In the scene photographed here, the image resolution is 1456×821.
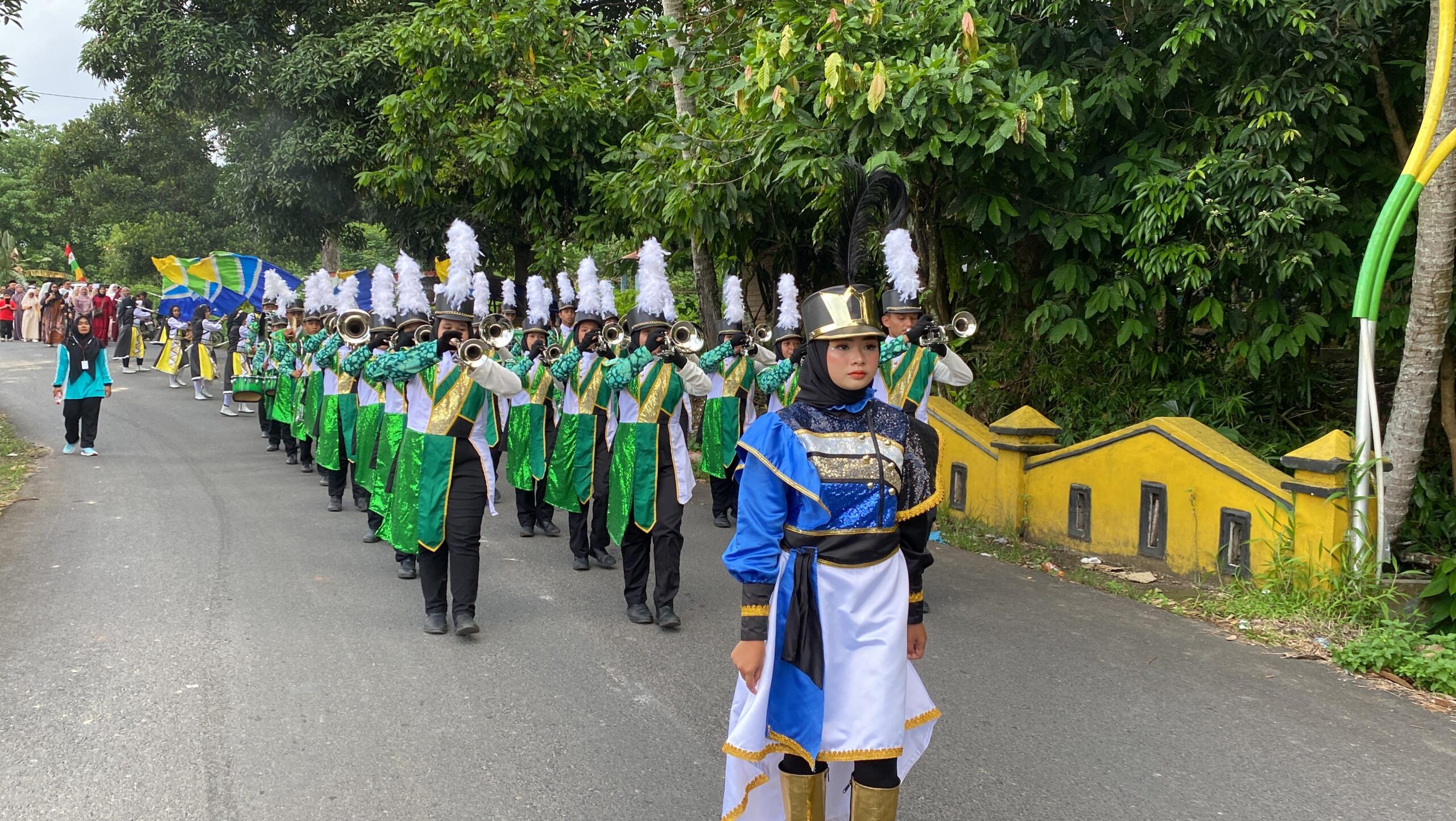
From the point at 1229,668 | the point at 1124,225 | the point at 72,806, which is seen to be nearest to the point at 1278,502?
the point at 1229,668

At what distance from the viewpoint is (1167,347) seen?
32.9ft

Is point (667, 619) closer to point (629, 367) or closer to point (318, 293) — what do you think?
point (629, 367)

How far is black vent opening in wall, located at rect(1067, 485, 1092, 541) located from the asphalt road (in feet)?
2.65

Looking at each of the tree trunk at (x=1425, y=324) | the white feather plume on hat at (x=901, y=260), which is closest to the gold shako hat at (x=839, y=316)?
the white feather plume on hat at (x=901, y=260)

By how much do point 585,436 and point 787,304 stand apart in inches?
84.4

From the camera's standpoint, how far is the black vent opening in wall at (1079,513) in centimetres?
860

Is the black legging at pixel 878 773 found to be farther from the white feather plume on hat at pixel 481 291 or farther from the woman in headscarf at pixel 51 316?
the woman in headscarf at pixel 51 316

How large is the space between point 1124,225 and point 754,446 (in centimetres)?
627

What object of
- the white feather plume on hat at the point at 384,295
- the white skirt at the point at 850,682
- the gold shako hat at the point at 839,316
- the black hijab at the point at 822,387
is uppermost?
the white feather plume on hat at the point at 384,295

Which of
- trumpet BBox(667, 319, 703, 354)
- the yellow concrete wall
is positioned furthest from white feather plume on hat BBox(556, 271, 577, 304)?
the yellow concrete wall

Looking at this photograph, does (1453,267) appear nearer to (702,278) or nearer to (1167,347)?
(1167,347)

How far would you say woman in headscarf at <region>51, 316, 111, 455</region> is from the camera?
42.2 ft

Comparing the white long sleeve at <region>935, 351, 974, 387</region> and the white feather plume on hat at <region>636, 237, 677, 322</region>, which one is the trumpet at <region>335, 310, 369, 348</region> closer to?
the white feather plume on hat at <region>636, 237, 677, 322</region>

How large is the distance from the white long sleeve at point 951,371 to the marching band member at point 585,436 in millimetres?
2120
